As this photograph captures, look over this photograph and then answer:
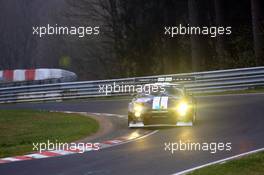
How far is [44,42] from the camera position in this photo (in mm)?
61031

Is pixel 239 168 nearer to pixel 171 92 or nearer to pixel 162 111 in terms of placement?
pixel 162 111

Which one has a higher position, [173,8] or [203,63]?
[173,8]

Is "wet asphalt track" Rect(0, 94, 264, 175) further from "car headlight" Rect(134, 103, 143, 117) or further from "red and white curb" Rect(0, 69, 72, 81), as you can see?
"red and white curb" Rect(0, 69, 72, 81)

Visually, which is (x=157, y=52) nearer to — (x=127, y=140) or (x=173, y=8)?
(x=173, y=8)

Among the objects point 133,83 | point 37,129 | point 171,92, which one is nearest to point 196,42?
point 133,83

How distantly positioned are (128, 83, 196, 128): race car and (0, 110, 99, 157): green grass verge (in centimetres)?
128

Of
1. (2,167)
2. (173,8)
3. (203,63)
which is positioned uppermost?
(173,8)

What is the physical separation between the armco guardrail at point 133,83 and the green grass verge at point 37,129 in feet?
18.3

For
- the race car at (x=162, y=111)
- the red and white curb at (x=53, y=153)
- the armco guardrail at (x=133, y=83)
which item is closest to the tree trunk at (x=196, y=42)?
the armco guardrail at (x=133, y=83)

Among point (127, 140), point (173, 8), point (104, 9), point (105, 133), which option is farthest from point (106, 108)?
point (104, 9)

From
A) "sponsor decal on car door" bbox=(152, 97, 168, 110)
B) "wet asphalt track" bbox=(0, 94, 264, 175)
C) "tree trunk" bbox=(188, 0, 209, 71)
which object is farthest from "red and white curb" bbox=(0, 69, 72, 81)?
"sponsor decal on car door" bbox=(152, 97, 168, 110)

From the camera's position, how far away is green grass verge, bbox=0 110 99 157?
47.2ft

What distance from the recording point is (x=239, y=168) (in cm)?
959

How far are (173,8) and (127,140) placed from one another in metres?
28.2
